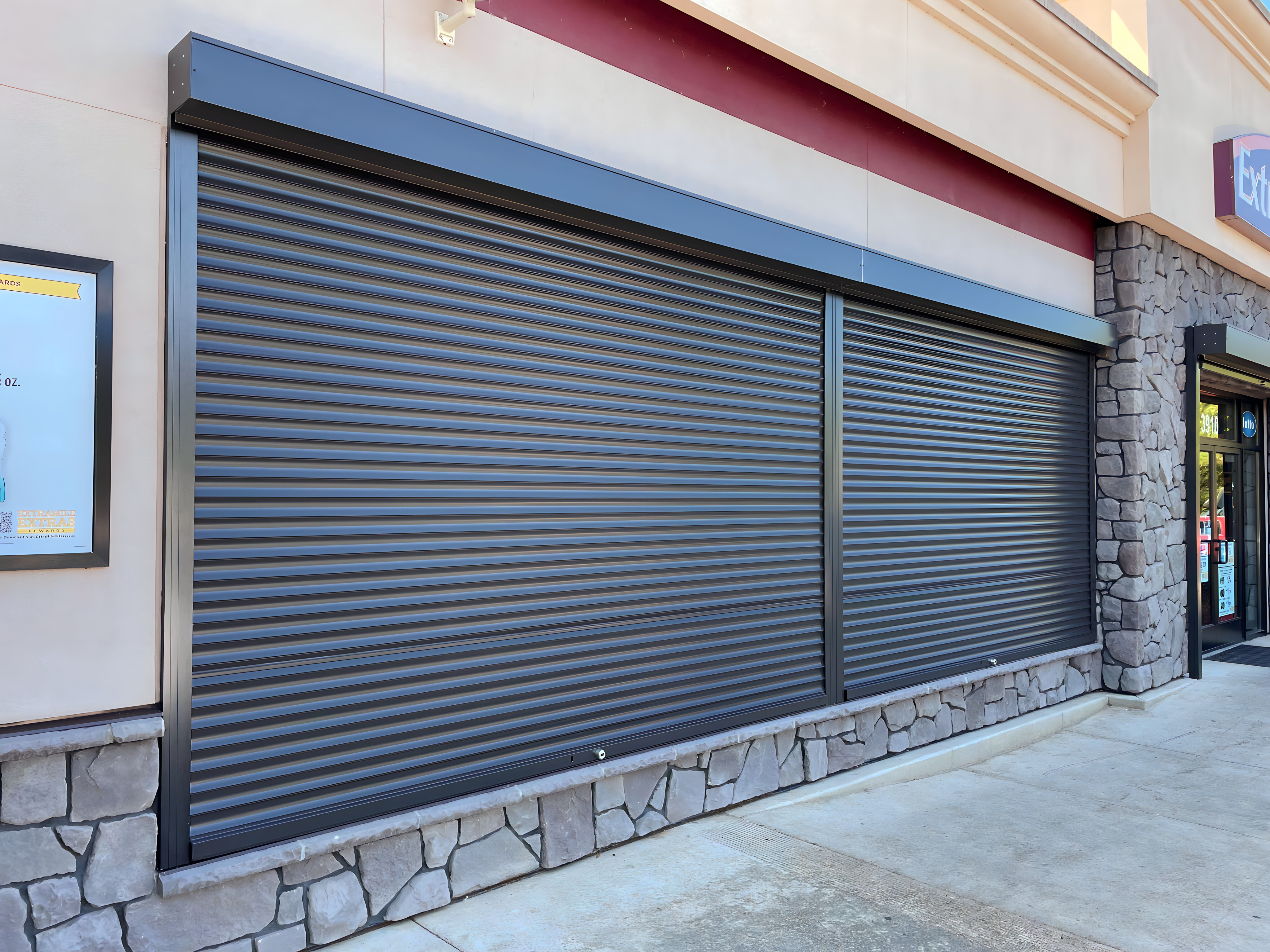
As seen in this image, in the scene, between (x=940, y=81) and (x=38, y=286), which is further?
(x=940, y=81)

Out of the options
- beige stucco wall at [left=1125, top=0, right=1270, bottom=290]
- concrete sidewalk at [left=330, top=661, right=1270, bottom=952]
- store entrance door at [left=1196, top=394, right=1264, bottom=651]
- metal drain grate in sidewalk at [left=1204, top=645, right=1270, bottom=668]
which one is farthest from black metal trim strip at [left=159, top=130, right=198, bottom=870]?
metal drain grate in sidewalk at [left=1204, top=645, right=1270, bottom=668]

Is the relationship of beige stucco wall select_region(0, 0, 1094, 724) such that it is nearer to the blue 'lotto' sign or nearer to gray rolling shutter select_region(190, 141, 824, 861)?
gray rolling shutter select_region(190, 141, 824, 861)

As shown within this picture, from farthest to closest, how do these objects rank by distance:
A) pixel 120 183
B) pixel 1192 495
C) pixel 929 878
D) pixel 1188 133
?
1. pixel 1192 495
2. pixel 1188 133
3. pixel 929 878
4. pixel 120 183

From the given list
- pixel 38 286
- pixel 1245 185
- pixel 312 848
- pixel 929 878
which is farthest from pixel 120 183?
pixel 1245 185

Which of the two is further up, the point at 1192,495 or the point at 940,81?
the point at 940,81

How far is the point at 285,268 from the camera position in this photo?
3.75 meters

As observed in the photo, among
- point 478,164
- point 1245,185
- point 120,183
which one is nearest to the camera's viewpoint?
point 120,183

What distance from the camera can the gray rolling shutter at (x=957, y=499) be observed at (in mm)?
6633

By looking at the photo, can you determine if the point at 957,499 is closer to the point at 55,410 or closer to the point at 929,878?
the point at 929,878

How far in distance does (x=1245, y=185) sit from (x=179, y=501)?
11723 mm

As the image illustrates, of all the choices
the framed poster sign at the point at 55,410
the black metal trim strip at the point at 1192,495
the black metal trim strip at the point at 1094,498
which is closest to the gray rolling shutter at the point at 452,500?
the framed poster sign at the point at 55,410

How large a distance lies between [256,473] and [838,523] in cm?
403

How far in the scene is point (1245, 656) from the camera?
1154 cm

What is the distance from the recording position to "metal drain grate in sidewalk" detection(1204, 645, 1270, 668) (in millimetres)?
11109
